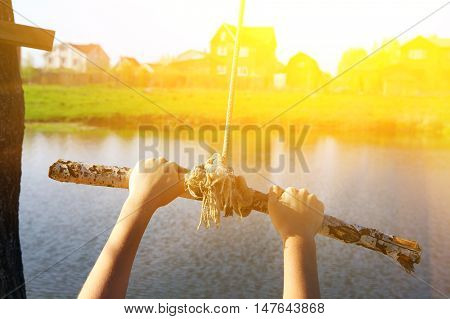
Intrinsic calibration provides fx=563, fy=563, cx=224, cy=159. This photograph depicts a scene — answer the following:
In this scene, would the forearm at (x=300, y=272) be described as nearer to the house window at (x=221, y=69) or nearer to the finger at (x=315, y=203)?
the finger at (x=315, y=203)

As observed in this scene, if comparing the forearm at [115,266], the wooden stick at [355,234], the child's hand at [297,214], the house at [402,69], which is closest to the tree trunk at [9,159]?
the wooden stick at [355,234]

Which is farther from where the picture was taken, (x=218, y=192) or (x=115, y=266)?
(x=218, y=192)

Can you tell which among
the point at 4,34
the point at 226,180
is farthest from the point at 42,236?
the point at 226,180

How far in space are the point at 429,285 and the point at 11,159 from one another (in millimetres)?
3850

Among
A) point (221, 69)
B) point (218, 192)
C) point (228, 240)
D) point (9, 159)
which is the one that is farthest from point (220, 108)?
point (218, 192)

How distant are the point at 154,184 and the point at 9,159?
127 cm

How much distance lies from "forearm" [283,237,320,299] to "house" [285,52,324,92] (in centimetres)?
1029

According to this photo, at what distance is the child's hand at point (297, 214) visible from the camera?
3.97 ft

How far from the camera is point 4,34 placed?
6.37ft

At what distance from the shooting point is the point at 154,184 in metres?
1.25

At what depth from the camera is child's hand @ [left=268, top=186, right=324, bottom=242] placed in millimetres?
1209

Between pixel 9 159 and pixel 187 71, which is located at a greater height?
pixel 187 71

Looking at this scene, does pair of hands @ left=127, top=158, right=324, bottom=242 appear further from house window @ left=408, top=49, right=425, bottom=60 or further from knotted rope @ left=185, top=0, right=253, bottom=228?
house window @ left=408, top=49, right=425, bottom=60

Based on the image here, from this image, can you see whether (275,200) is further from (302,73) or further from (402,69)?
(402,69)
